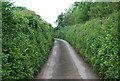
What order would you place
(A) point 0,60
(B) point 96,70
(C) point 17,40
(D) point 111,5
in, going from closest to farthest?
(A) point 0,60 < (C) point 17,40 < (B) point 96,70 < (D) point 111,5

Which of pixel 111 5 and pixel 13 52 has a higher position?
pixel 111 5

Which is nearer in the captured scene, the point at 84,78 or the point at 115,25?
the point at 115,25

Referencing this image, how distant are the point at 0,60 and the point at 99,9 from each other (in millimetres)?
10542

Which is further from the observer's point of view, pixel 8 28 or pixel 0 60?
pixel 8 28

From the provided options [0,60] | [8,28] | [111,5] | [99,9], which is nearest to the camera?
[0,60]

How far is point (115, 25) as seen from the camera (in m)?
6.30

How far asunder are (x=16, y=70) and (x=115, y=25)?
14.0 ft

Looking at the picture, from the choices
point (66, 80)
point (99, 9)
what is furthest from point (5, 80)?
point (99, 9)

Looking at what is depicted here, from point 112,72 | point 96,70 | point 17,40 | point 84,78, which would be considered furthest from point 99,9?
point 17,40

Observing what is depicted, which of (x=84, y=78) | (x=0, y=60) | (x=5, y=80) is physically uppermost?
(x=0, y=60)

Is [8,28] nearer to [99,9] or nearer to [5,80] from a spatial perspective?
[5,80]

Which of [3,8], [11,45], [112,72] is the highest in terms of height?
[3,8]

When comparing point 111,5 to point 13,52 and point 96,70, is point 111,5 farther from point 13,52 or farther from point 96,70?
point 13,52

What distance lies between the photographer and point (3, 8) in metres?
4.58
